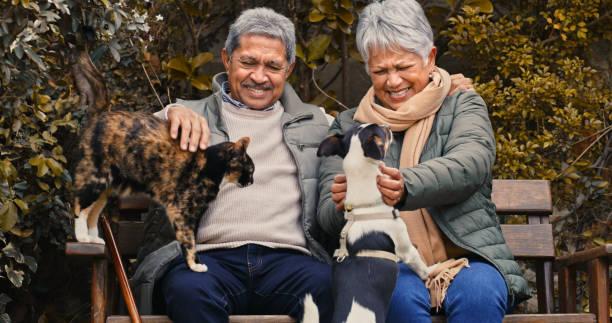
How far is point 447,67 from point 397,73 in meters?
2.07

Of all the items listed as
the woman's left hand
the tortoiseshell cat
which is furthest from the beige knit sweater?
the woman's left hand

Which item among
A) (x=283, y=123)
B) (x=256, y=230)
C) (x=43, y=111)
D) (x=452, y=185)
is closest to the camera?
(x=452, y=185)

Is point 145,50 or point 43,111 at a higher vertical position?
point 145,50

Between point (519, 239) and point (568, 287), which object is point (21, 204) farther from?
point (568, 287)

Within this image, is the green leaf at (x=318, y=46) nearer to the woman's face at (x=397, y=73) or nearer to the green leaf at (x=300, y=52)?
the green leaf at (x=300, y=52)

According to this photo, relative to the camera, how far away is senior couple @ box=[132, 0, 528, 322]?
3562mm

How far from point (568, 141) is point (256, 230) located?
2355 millimetres

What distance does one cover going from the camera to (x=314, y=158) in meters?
4.11

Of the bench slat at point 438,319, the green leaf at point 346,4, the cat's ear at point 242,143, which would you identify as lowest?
the bench slat at point 438,319

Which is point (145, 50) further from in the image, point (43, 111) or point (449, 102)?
point (449, 102)

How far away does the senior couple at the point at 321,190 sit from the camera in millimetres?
3562

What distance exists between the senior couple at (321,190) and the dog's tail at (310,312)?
57mm

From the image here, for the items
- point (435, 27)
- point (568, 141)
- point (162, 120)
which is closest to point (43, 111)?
point (162, 120)

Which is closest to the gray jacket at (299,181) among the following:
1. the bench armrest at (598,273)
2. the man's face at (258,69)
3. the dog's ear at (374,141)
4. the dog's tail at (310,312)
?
the man's face at (258,69)
